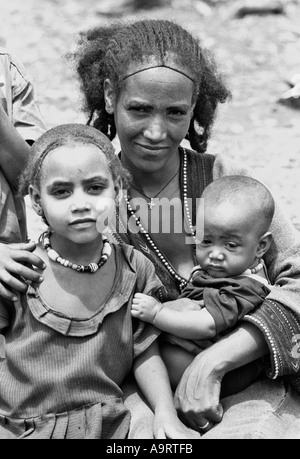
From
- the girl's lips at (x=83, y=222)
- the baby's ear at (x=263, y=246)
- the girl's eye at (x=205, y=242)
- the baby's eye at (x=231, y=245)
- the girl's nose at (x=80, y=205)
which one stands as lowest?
the baby's ear at (x=263, y=246)

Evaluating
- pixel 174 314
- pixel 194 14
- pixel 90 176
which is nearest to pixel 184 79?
pixel 90 176

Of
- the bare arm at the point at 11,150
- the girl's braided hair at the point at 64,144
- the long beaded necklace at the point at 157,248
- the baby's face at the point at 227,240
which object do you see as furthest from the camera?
the long beaded necklace at the point at 157,248

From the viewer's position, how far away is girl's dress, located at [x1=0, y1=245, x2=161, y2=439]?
280cm

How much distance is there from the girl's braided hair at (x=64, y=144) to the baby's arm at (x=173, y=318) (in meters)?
0.42

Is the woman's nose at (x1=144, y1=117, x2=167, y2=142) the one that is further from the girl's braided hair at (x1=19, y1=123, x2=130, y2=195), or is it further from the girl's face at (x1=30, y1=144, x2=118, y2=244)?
the girl's face at (x1=30, y1=144, x2=118, y2=244)

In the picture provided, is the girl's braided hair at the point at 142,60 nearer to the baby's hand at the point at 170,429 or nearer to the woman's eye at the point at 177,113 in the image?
the woman's eye at the point at 177,113

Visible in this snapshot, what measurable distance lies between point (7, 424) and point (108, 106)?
134cm

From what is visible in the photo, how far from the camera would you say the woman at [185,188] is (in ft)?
9.60

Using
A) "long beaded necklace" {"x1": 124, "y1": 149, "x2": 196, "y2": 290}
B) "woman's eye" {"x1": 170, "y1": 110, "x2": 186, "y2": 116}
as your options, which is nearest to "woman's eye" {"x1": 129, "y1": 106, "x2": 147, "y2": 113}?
"woman's eye" {"x1": 170, "y1": 110, "x2": 186, "y2": 116}

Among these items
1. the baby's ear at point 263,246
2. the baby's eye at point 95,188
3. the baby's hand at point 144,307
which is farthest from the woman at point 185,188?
the baby's eye at point 95,188

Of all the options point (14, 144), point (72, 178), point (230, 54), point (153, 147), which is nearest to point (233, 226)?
point (153, 147)

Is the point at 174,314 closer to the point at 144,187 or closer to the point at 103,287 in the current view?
the point at 103,287

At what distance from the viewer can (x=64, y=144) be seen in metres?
2.87

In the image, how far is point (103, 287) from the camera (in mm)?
2926
